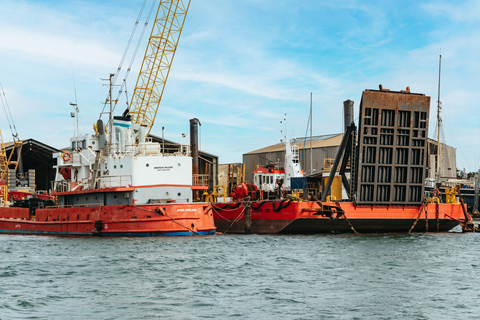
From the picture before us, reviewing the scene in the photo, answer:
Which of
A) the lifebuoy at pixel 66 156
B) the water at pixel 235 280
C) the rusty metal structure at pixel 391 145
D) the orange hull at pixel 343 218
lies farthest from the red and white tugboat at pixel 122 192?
the rusty metal structure at pixel 391 145

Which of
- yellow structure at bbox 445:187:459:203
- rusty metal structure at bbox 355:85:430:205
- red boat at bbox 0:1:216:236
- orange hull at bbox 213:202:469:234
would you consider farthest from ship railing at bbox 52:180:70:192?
yellow structure at bbox 445:187:459:203

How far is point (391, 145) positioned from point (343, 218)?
4781mm

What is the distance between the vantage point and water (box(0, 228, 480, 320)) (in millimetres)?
13047

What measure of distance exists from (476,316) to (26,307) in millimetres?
10274

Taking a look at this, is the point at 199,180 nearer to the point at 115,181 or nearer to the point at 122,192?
the point at 115,181

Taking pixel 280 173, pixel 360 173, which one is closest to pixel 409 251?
pixel 360 173

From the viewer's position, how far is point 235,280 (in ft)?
55.1

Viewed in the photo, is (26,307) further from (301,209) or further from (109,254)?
(301,209)

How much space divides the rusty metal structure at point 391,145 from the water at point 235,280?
5589 millimetres

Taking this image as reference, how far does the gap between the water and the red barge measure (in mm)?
5016

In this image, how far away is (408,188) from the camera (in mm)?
32031

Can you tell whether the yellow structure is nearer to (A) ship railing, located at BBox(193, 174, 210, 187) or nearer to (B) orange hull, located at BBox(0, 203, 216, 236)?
(A) ship railing, located at BBox(193, 174, 210, 187)

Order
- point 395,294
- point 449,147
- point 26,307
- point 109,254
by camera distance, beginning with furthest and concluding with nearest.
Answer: point 449,147, point 109,254, point 395,294, point 26,307

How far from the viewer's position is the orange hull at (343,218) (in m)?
31.6
